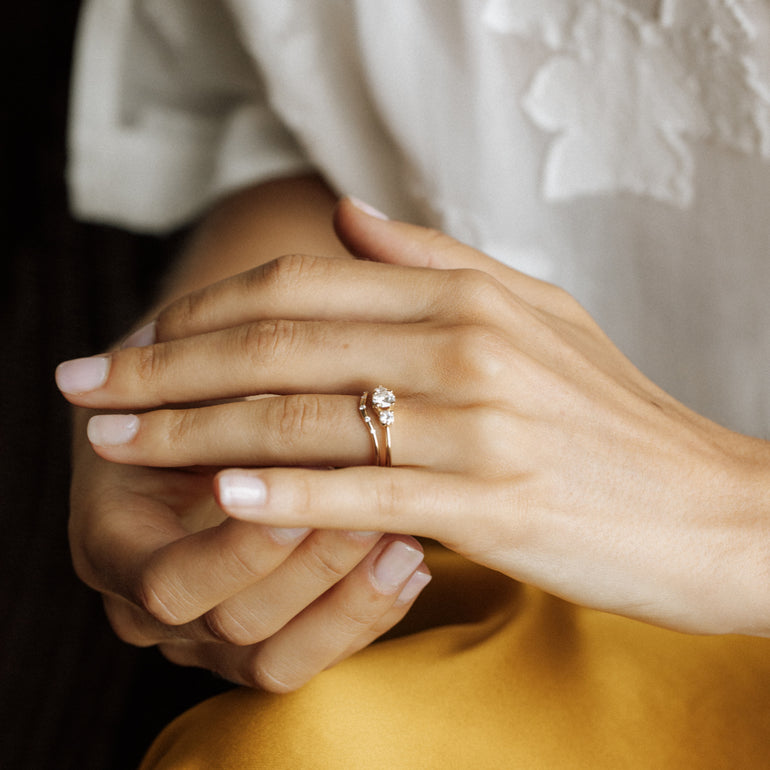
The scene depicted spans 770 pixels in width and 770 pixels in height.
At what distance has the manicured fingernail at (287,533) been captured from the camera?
450 millimetres

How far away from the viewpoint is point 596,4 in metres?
0.77

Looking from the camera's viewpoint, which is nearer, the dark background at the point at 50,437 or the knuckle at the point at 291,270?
the knuckle at the point at 291,270

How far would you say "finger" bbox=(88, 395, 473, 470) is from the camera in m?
0.47

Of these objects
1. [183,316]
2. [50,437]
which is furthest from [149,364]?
[50,437]

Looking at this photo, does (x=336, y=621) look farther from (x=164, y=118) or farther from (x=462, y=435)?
(x=164, y=118)

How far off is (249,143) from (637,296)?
20.8 inches

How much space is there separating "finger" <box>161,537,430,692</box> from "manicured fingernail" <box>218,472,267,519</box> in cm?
11

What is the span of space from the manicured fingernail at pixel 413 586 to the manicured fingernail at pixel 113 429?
22 cm

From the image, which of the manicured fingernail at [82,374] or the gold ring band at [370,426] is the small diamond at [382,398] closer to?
the gold ring band at [370,426]

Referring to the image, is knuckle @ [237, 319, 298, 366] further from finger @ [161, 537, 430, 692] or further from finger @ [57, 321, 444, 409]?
finger @ [161, 537, 430, 692]

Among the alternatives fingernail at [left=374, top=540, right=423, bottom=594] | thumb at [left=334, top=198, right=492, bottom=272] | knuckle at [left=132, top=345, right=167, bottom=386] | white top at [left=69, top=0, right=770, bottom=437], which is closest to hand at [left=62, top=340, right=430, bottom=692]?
fingernail at [left=374, top=540, right=423, bottom=594]

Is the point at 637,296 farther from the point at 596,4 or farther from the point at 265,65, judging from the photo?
the point at 265,65

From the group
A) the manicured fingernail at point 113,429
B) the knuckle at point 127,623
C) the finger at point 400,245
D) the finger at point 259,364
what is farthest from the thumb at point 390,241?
the knuckle at point 127,623

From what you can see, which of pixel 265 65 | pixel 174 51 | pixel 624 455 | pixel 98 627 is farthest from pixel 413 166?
pixel 98 627
